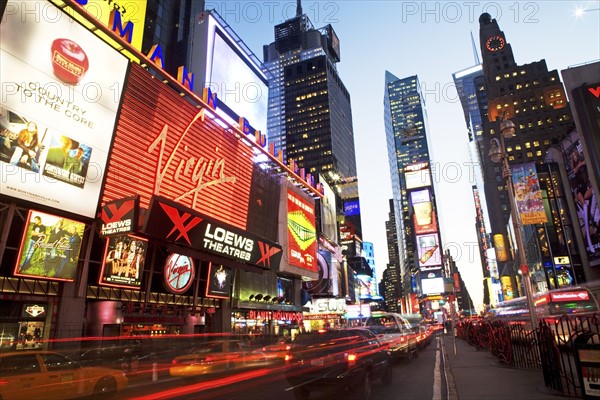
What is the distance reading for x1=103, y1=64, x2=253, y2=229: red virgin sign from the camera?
78.2 ft

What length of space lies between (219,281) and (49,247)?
14505 mm

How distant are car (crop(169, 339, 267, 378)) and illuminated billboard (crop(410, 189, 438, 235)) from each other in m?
98.9

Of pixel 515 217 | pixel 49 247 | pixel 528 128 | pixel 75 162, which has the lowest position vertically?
pixel 49 247

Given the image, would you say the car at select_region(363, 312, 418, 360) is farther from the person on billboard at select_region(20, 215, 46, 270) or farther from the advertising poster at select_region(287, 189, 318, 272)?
the advertising poster at select_region(287, 189, 318, 272)

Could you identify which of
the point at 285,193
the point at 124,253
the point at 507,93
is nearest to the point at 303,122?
the point at 507,93

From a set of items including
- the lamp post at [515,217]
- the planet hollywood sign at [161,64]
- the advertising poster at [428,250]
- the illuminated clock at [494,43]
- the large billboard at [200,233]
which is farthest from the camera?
the illuminated clock at [494,43]

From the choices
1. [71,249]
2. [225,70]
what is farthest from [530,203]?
[225,70]

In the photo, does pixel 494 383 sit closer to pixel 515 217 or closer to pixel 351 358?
pixel 351 358

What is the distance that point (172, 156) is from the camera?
2716 centimetres

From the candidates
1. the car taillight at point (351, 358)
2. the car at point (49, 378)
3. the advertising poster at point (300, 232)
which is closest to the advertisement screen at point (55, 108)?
the car at point (49, 378)

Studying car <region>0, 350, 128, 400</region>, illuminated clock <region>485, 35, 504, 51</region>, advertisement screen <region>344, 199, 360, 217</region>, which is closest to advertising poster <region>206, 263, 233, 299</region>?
car <region>0, 350, 128, 400</region>

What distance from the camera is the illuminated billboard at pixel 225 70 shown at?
39.7 m

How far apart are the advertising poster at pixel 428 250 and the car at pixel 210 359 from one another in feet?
325

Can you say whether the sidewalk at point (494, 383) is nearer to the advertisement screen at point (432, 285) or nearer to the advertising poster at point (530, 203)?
the advertising poster at point (530, 203)
